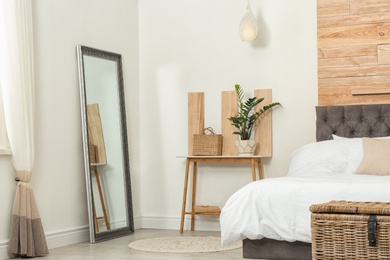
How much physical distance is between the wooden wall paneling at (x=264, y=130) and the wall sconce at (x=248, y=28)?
0.51 metres

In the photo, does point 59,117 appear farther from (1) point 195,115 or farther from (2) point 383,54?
(2) point 383,54

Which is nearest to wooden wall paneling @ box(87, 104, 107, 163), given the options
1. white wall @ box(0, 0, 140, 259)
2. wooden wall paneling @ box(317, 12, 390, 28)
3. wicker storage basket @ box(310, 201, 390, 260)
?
white wall @ box(0, 0, 140, 259)

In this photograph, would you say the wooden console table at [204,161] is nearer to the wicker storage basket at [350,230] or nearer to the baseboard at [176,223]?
the baseboard at [176,223]

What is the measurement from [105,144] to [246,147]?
1276mm

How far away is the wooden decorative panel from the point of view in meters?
5.80

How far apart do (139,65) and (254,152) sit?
1.54 m

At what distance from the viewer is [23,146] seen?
4.98m

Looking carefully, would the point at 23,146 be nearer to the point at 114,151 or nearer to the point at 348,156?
the point at 114,151

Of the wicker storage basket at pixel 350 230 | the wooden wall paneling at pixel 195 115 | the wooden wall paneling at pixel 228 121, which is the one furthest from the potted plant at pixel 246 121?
the wicker storage basket at pixel 350 230

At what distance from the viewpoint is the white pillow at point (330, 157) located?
16.8ft

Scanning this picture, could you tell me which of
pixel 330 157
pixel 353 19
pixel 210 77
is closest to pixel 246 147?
pixel 210 77

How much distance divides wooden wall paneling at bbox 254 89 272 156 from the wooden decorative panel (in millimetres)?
490

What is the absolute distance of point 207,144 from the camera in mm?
6258

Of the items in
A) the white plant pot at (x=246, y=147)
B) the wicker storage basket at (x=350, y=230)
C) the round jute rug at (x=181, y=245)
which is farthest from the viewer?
the white plant pot at (x=246, y=147)
